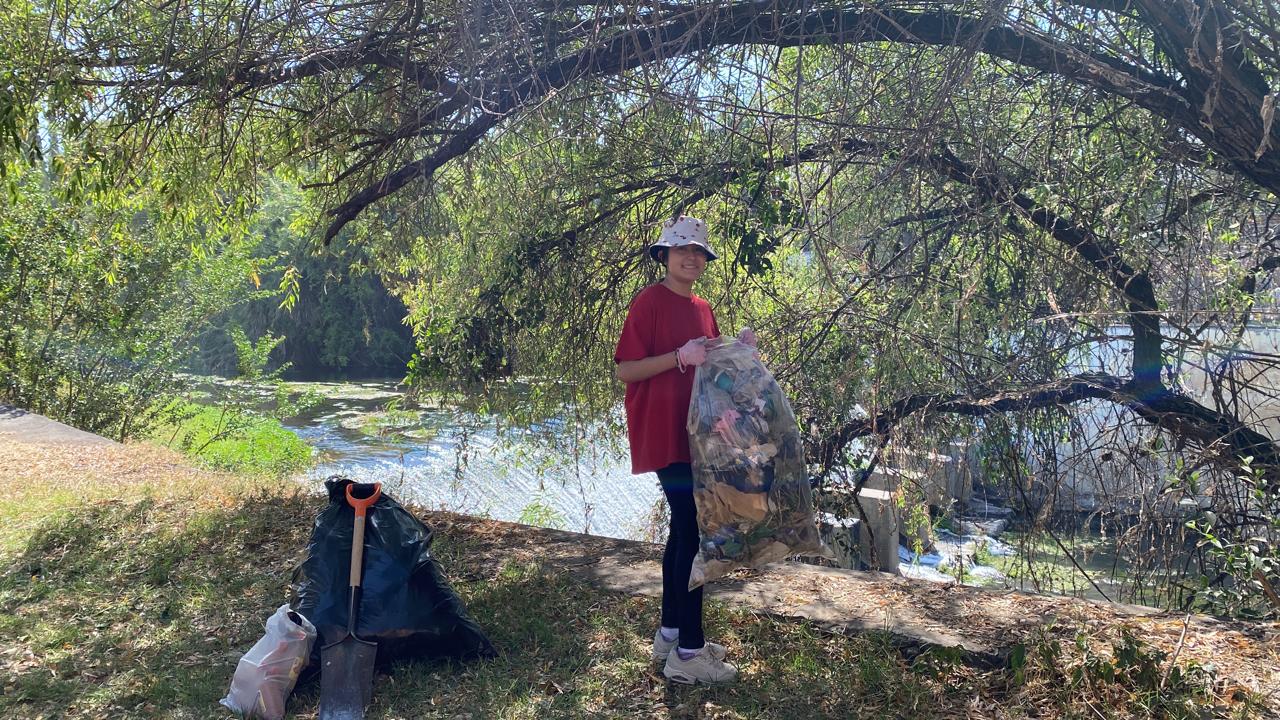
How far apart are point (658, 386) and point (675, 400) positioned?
0.28 ft

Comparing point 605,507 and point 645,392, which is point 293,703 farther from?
point 605,507

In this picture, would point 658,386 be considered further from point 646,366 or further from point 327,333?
point 327,333

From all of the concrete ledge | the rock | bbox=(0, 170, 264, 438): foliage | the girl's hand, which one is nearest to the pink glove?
the girl's hand

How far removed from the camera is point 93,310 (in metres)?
11.9

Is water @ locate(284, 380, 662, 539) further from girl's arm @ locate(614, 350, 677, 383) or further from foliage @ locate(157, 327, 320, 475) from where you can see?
girl's arm @ locate(614, 350, 677, 383)

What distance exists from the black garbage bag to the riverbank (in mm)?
112

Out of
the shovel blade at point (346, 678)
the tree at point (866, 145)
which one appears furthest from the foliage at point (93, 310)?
the shovel blade at point (346, 678)

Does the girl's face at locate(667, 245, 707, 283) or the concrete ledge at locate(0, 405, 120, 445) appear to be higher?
the girl's face at locate(667, 245, 707, 283)

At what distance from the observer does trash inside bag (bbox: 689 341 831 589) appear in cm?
335

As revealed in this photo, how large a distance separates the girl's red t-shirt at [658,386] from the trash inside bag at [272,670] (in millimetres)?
1413

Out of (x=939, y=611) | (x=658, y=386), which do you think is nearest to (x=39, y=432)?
(x=658, y=386)

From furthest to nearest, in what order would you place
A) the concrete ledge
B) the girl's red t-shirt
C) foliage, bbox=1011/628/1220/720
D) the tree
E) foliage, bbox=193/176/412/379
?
foliage, bbox=193/176/412/379 → the concrete ledge → the tree → the girl's red t-shirt → foliage, bbox=1011/628/1220/720

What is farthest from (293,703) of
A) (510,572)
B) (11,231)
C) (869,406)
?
(11,231)

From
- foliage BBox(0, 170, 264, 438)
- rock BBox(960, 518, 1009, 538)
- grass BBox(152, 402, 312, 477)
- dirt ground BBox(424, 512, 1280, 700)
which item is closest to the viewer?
dirt ground BBox(424, 512, 1280, 700)
